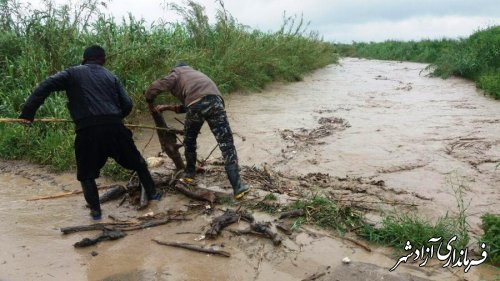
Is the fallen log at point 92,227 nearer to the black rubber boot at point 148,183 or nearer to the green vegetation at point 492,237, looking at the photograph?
the black rubber boot at point 148,183

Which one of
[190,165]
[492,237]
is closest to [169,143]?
[190,165]

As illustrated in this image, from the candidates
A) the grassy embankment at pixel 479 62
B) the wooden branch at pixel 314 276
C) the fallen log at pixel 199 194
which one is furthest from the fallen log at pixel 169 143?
the grassy embankment at pixel 479 62

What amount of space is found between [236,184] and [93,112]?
1.61 metres

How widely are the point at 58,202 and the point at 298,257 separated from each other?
2.89m

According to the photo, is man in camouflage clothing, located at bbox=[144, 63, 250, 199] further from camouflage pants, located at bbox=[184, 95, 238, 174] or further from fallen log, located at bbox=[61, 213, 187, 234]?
fallen log, located at bbox=[61, 213, 187, 234]

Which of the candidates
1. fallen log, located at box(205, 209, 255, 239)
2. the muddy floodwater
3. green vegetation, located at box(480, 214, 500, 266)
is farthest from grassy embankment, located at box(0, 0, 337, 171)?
green vegetation, located at box(480, 214, 500, 266)

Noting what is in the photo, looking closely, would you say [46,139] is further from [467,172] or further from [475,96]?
[475,96]

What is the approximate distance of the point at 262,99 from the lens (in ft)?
36.4

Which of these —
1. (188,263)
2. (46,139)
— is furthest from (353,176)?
(46,139)

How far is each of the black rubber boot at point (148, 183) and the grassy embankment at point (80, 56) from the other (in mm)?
1163

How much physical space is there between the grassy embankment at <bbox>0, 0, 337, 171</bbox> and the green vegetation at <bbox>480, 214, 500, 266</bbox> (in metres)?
4.29

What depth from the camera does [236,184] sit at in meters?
4.95

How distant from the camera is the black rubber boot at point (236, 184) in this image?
4.91m

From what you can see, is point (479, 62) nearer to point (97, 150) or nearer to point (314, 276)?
point (314, 276)
